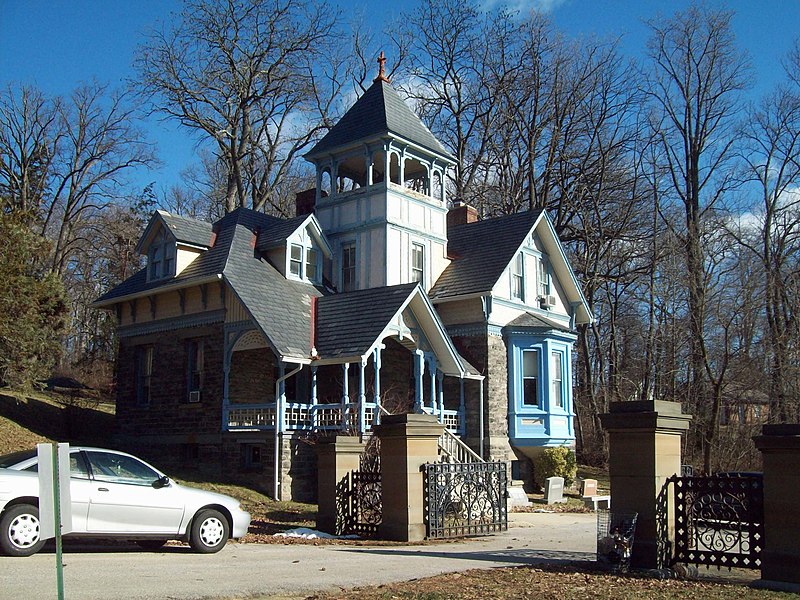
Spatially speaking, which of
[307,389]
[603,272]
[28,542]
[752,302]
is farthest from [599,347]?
[28,542]

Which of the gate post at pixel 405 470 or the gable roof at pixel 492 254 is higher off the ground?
the gable roof at pixel 492 254

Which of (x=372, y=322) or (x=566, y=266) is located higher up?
(x=566, y=266)

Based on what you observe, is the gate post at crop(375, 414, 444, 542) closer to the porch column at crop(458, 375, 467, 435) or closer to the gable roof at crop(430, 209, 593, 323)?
the porch column at crop(458, 375, 467, 435)

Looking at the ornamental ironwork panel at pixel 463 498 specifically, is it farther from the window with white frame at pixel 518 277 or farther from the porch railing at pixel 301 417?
the window with white frame at pixel 518 277

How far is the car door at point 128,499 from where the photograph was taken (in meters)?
12.1

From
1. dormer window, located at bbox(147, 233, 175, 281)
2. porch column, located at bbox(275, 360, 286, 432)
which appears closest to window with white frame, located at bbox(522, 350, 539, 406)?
porch column, located at bbox(275, 360, 286, 432)

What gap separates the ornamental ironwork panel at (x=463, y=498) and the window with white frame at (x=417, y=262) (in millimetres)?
13329

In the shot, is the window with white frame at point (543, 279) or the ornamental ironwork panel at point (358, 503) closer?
the ornamental ironwork panel at point (358, 503)

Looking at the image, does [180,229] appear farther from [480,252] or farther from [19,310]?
[480,252]

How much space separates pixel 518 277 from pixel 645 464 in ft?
61.0

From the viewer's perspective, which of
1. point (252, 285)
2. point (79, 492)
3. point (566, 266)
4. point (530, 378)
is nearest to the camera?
point (79, 492)

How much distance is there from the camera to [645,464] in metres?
11.7

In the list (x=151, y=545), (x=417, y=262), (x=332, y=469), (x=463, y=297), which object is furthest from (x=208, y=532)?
(x=417, y=262)

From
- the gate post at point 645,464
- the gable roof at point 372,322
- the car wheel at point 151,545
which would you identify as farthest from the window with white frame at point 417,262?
the gate post at point 645,464
